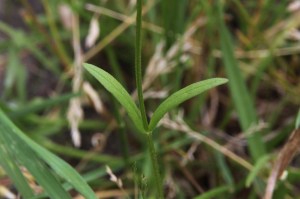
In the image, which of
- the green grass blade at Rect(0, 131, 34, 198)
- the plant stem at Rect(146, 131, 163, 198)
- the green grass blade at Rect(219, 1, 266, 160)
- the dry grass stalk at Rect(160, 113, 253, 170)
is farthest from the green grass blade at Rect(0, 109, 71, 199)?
the green grass blade at Rect(219, 1, 266, 160)

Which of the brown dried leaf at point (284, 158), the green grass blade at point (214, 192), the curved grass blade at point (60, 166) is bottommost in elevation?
the green grass blade at point (214, 192)

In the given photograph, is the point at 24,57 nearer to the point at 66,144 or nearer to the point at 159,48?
the point at 66,144

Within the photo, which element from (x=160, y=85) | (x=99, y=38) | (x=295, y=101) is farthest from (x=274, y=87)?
(x=99, y=38)

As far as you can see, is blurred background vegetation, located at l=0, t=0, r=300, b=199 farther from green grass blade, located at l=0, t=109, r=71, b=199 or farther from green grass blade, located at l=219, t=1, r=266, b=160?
green grass blade, located at l=0, t=109, r=71, b=199

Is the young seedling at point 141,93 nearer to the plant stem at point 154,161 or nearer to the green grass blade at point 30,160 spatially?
the plant stem at point 154,161

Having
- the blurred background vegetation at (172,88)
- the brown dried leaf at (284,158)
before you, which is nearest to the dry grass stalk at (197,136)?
the blurred background vegetation at (172,88)

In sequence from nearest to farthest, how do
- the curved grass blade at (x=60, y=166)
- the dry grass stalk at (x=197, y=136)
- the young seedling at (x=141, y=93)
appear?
1. the young seedling at (x=141, y=93)
2. the curved grass blade at (x=60, y=166)
3. the dry grass stalk at (x=197, y=136)

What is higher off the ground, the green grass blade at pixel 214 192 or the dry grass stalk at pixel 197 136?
the dry grass stalk at pixel 197 136
